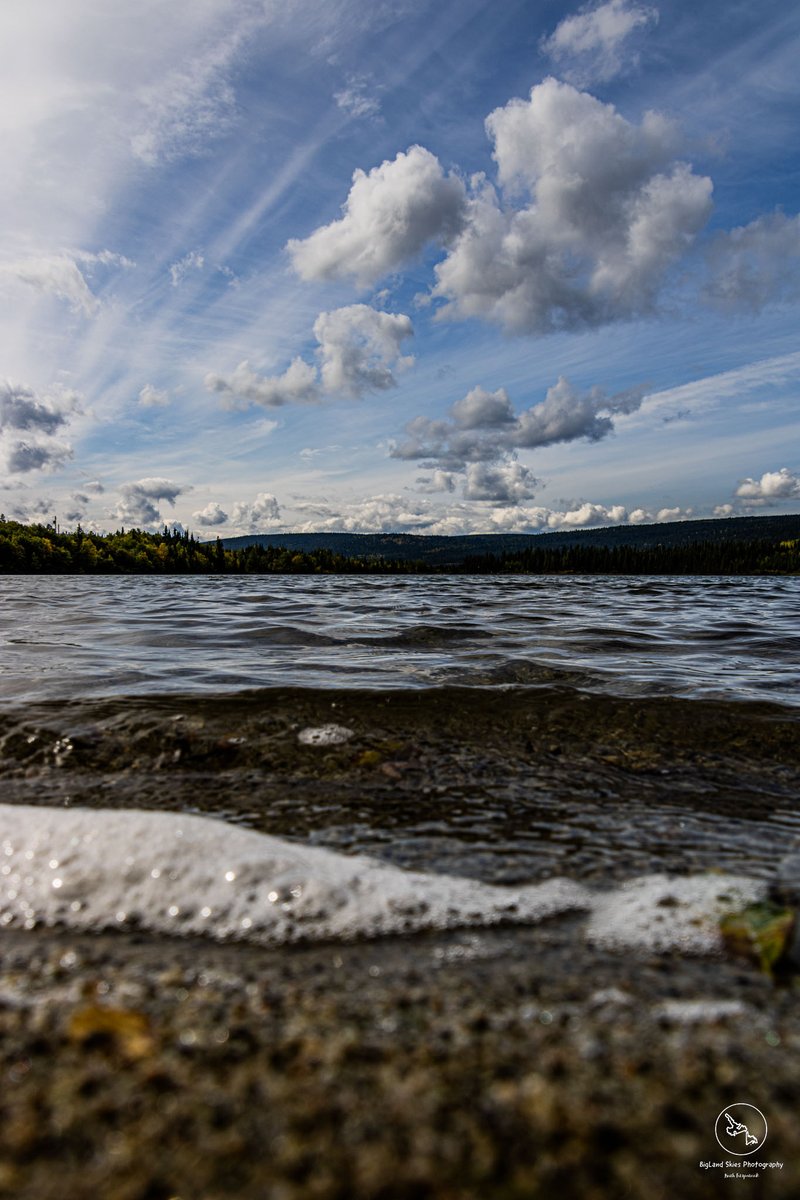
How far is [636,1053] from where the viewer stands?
1996mm

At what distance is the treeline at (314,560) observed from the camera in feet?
493

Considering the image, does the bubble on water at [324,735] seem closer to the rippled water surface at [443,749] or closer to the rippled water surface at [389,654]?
the rippled water surface at [443,749]

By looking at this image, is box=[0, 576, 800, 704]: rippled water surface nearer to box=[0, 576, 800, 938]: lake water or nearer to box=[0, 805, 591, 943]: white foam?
box=[0, 576, 800, 938]: lake water

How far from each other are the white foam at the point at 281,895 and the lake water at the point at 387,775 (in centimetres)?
2

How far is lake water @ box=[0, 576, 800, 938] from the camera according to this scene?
3307 millimetres

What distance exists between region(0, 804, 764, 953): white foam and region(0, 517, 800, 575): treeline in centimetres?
15393

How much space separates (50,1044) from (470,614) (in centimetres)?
1886

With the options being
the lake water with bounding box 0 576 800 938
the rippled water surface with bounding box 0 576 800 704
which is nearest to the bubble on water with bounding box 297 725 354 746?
the lake water with bounding box 0 576 800 938

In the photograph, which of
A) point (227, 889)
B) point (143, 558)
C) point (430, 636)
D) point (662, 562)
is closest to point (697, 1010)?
point (227, 889)

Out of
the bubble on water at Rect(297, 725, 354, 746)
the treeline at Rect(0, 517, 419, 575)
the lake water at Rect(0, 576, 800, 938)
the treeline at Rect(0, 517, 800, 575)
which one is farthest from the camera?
the treeline at Rect(0, 517, 800, 575)

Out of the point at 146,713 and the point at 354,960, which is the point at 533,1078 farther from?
the point at 146,713

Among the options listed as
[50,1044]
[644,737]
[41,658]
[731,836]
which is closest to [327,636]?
[41,658]

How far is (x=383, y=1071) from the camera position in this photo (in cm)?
190

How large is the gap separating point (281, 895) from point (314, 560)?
561ft
